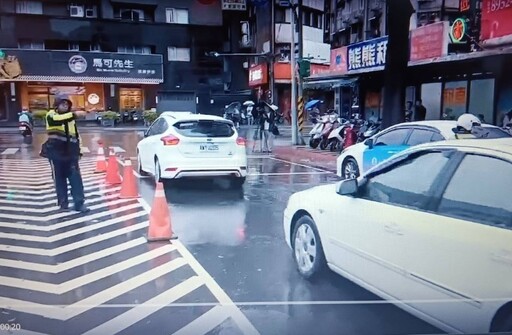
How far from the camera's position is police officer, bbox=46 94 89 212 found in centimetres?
349

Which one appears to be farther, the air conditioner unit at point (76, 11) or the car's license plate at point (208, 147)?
the car's license plate at point (208, 147)

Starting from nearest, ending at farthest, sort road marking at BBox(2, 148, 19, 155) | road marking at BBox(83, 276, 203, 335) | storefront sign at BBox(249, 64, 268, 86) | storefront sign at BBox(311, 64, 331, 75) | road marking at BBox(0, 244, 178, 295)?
road marking at BBox(83, 276, 203, 335), road marking at BBox(0, 244, 178, 295), road marking at BBox(2, 148, 19, 155), storefront sign at BBox(249, 64, 268, 86), storefront sign at BBox(311, 64, 331, 75)

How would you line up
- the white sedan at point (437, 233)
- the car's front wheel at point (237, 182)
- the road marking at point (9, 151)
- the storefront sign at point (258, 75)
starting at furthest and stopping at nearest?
the car's front wheel at point (237, 182)
the storefront sign at point (258, 75)
the road marking at point (9, 151)
the white sedan at point (437, 233)

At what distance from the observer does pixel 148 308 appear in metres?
2.60

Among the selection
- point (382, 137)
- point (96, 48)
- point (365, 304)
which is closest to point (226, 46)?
point (96, 48)

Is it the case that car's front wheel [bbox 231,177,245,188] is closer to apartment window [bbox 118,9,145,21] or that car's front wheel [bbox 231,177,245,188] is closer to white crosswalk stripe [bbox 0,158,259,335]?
white crosswalk stripe [bbox 0,158,259,335]

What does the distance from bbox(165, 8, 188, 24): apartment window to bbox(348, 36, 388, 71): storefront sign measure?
1042 millimetres

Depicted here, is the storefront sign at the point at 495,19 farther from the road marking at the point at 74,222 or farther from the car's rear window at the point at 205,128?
the road marking at the point at 74,222

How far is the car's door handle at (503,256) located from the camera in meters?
1.84

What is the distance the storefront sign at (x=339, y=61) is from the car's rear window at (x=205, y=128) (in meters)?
1.15

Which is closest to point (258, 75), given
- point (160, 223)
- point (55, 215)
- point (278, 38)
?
point (278, 38)

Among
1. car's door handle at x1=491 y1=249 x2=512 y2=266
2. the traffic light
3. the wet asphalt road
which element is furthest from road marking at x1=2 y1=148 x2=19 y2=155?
car's door handle at x1=491 y1=249 x2=512 y2=266

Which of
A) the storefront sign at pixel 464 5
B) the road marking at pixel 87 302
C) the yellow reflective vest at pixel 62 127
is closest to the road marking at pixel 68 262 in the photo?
the road marking at pixel 87 302

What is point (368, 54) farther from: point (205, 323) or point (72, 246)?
point (72, 246)
